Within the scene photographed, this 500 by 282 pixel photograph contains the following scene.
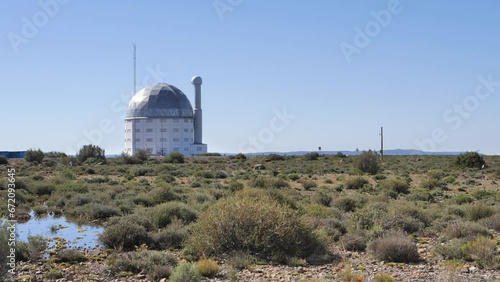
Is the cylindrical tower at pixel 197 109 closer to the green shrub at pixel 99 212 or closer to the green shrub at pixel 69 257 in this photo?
the green shrub at pixel 99 212

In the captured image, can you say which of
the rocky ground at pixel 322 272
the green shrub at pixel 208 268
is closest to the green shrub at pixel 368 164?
the rocky ground at pixel 322 272

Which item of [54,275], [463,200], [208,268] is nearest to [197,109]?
[463,200]

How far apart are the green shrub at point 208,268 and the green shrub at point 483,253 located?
4751mm

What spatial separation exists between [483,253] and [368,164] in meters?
30.7

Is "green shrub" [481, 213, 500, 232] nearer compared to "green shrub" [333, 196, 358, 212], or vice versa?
"green shrub" [481, 213, 500, 232]

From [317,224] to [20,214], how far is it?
11.2 meters

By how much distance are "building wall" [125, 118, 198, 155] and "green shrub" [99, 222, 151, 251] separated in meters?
80.2

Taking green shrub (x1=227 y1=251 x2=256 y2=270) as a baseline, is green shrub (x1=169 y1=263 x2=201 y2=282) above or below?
above

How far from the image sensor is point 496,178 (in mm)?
34438

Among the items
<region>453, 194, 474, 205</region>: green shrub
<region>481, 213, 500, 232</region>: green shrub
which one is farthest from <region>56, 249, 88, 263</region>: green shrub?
<region>453, 194, 474, 205</region>: green shrub

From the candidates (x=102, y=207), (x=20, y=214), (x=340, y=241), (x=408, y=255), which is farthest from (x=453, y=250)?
(x=20, y=214)

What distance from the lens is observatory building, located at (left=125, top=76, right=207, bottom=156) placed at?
3634 inches

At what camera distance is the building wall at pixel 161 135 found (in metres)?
92.4

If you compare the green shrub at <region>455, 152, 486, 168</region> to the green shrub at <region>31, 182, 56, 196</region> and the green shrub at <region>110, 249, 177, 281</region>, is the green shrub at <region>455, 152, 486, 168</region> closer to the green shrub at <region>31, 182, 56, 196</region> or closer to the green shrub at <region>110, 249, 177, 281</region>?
the green shrub at <region>31, 182, 56, 196</region>
